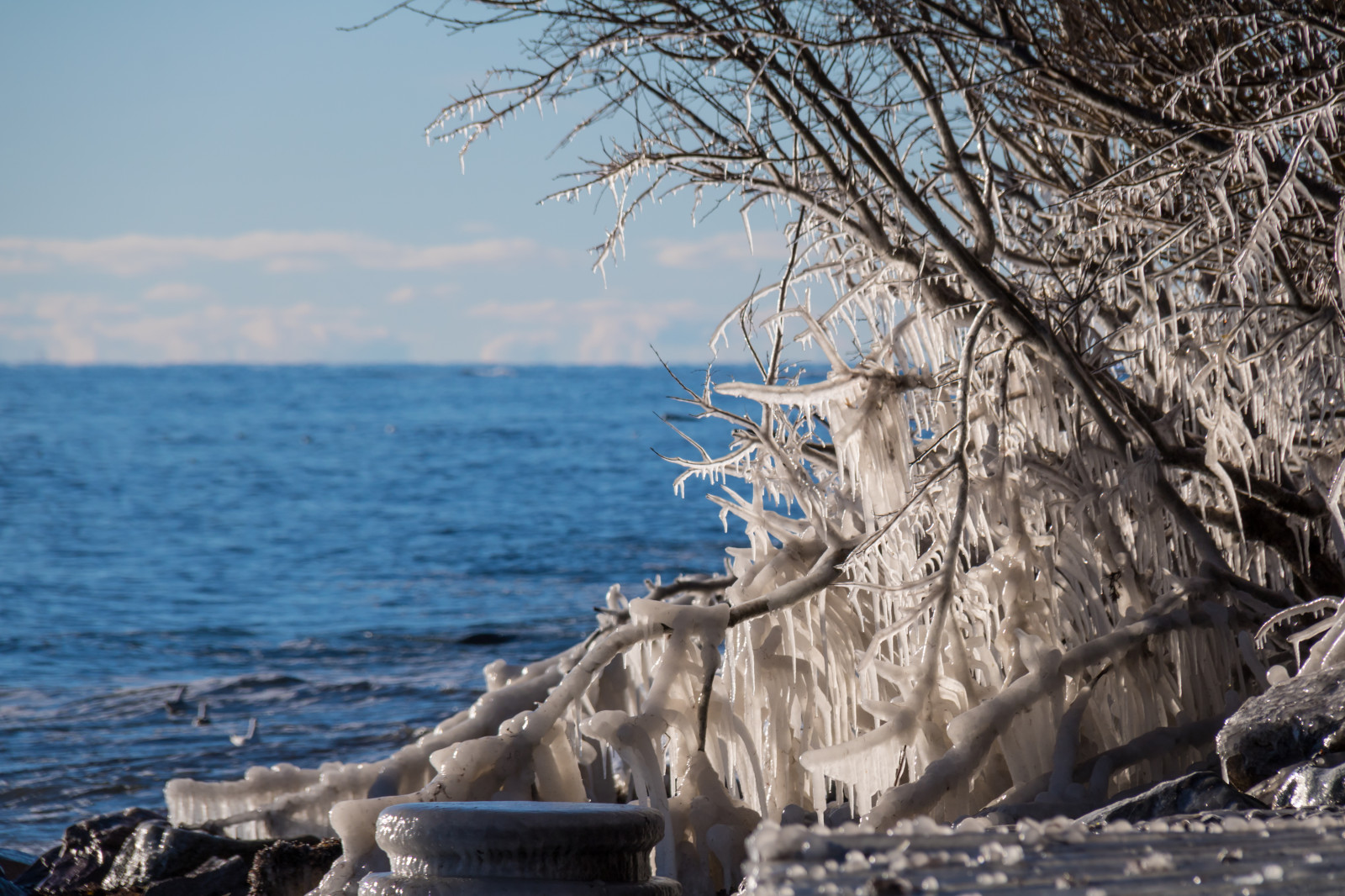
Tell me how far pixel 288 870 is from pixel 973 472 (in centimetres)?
339

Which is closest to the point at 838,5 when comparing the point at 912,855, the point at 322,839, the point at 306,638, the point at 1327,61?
the point at 1327,61

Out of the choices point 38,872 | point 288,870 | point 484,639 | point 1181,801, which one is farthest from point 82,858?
point 484,639

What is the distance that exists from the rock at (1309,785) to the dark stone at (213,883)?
14.1 feet

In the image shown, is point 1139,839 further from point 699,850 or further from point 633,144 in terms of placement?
point 633,144

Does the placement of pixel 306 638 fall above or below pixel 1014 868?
below

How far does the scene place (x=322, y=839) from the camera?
5.74 m

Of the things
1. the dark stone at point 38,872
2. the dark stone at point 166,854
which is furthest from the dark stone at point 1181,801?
the dark stone at point 38,872

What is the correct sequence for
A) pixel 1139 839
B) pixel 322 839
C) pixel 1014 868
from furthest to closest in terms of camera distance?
pixel 322 839 < pixel 1139 839 < pixel 1014 868

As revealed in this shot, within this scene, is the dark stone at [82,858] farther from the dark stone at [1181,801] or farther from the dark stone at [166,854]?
the dark stone at [1181,801]

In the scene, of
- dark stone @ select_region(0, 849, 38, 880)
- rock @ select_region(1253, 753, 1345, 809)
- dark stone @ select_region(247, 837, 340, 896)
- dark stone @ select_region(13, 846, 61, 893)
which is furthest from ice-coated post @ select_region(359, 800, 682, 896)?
dark stone @ select_region(0, 849, 38, 880)

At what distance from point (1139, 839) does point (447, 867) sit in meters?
1.68

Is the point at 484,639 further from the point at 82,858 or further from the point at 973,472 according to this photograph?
the point at 973,472

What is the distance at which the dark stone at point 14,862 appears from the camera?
261 inches

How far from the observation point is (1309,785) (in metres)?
3.17
